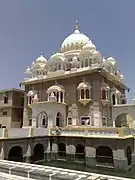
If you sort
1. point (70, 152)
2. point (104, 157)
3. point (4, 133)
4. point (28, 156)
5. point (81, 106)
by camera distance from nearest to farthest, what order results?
point (4, 133) → point (104, 157) → point (28, 156) → point (70, 152) → point (81, 106)

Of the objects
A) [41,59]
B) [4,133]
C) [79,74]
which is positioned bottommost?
[4,133]

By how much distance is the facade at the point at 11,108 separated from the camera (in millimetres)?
28047

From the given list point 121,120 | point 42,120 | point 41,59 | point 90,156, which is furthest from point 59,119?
point 41,59

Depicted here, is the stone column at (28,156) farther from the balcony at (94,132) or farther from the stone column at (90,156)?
the stone column at (90,156)

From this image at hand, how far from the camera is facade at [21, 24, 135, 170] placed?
53.3 ft

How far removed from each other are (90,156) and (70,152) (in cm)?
228

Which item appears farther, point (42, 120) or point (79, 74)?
point (42, 120)

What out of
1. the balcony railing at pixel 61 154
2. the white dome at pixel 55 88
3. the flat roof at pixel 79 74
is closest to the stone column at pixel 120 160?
the balcony railing at pixel 61 154

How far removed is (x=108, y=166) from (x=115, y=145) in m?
1.91

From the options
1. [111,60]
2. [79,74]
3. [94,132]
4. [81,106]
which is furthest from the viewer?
[111,60]

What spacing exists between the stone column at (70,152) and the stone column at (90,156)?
5.32ft

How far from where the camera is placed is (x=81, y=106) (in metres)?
23.0

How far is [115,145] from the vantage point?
15305 millimetres

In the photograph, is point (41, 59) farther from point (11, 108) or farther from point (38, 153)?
point (38, 153)
